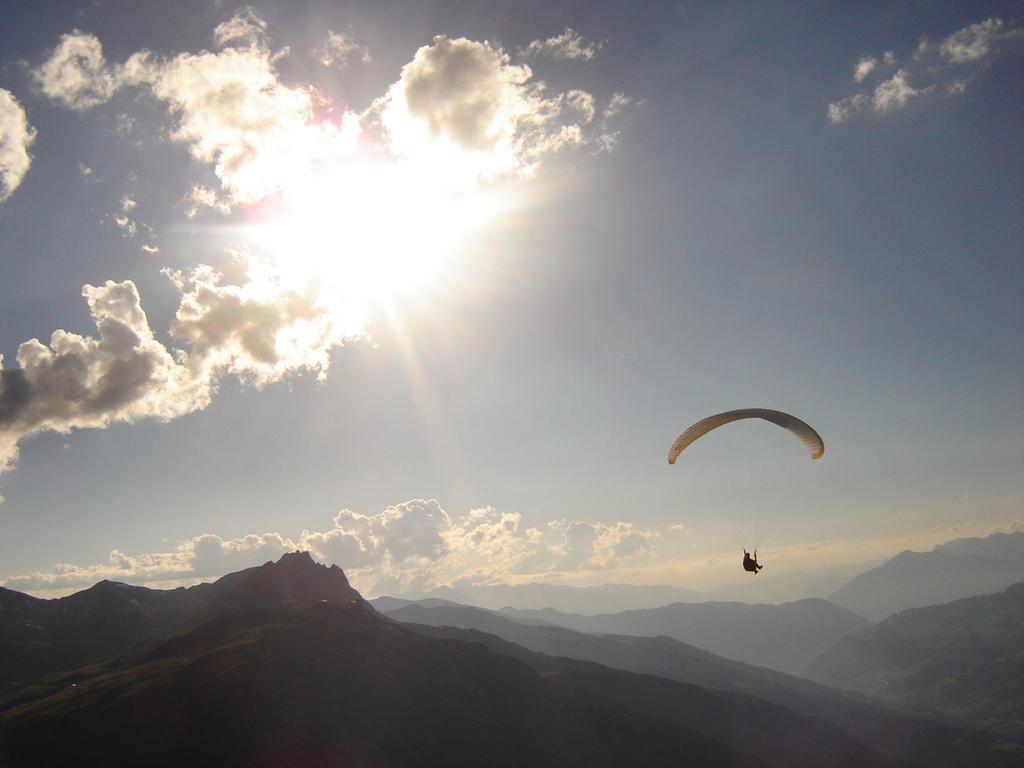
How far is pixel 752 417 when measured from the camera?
44.3 m

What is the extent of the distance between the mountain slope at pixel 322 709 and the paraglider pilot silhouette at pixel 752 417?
9049 centimetres

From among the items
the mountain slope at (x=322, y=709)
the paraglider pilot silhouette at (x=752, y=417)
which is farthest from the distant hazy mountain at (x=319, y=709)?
the paraglider pilot silhouette at (x=752, y=417)

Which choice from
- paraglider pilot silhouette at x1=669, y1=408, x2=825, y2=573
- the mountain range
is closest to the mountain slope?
the mountain range

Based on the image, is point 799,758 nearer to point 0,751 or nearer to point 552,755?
point 552,755

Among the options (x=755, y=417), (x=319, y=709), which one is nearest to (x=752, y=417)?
(x=755, y=417)

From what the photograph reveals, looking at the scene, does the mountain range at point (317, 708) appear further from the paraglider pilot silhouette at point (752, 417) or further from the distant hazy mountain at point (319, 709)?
the paraglider pilot silhouette at point (752, 417)

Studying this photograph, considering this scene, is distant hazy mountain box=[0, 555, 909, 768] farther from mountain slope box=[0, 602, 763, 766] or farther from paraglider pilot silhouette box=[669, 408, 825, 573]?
paraglider pilot silhouette box=[669, 408, 825, 573]

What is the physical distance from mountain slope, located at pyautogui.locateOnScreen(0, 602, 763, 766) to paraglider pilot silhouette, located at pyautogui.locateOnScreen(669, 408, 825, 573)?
9049 cm

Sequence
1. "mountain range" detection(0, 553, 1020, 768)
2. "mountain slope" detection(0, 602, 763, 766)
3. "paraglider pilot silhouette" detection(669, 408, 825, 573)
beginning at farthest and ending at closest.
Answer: "mountain range" detection(0, 553, 1020, 768) → "mountain slope" detection(0, 602, 763, 766) → "paraglider pilot silhouette" detection(669, 408, 825, 573)

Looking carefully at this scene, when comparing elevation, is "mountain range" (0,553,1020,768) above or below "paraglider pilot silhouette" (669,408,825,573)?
below

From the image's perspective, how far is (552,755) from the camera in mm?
129000

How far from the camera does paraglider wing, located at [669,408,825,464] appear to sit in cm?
4322

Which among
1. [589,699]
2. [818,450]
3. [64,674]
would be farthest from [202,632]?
[818,450]

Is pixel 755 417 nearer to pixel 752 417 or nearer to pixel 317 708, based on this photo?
pixel 752 417
